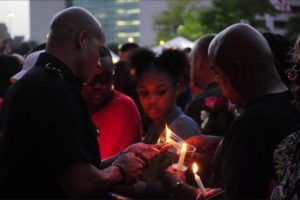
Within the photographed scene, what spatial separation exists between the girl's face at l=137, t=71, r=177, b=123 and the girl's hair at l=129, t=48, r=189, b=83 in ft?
0.19

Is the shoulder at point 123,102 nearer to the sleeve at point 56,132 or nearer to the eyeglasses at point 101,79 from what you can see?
the eyeglasses at point 101,79

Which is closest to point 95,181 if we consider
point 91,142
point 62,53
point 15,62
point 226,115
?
point 91,142

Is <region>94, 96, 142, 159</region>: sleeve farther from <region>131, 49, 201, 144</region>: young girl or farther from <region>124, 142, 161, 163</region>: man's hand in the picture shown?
<region>124, 142, 161, 163</region>: man's hand

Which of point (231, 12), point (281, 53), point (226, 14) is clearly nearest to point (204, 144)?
point (281, 53)

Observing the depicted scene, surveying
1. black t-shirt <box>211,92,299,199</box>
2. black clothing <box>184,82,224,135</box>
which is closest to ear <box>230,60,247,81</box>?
black t-shirt <box>211,92,299,199</box>

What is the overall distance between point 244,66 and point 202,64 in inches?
82.6

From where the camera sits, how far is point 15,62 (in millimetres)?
5203

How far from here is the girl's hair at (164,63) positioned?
13.8 ft

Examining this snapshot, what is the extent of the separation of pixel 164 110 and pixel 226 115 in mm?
480

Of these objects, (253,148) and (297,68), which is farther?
(253,148)

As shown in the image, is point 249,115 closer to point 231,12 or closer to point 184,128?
point 184,128

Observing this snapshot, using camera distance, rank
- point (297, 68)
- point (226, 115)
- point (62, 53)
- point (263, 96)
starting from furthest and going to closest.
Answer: point (226, 115), point (263, 96), point (62, 53), point (297, 68)

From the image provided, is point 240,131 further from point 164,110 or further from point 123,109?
point 123,109

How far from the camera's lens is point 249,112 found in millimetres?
2873
